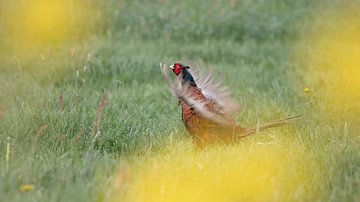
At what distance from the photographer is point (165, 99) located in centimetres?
719

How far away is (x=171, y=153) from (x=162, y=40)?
220 inches

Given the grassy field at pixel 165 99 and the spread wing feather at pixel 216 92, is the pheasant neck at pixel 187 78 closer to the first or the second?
the spread wing feather at pixel 216 92

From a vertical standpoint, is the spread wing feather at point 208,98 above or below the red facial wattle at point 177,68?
below

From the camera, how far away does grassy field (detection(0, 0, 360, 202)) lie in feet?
13.3

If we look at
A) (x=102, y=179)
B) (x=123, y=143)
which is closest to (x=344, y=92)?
(x=123, y=143)

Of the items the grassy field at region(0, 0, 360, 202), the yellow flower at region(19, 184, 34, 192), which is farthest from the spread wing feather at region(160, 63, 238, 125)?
the yellow flower at region(19, 184, 34, 192)

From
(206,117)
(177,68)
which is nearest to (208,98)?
(177,68)

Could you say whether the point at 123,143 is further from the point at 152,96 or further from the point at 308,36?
the point at 308,36

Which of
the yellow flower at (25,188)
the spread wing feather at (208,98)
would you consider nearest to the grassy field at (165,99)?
the yellow flower at (25,188)

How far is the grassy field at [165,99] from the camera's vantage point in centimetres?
404

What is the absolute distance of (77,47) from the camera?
29.6ft

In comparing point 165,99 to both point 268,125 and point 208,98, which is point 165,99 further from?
point 268,125

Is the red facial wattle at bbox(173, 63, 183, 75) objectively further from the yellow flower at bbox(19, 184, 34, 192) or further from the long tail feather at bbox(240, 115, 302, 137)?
the yellow flower at bbox(19, 184, 34, 192)

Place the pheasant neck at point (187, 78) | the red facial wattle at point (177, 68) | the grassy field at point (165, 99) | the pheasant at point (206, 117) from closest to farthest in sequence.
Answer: the grassy field at point (165, 99) → the pheasant at point (206, 117) → the pheasant neck at point (187, 78) → the red facial wattle at point (177, 68)
